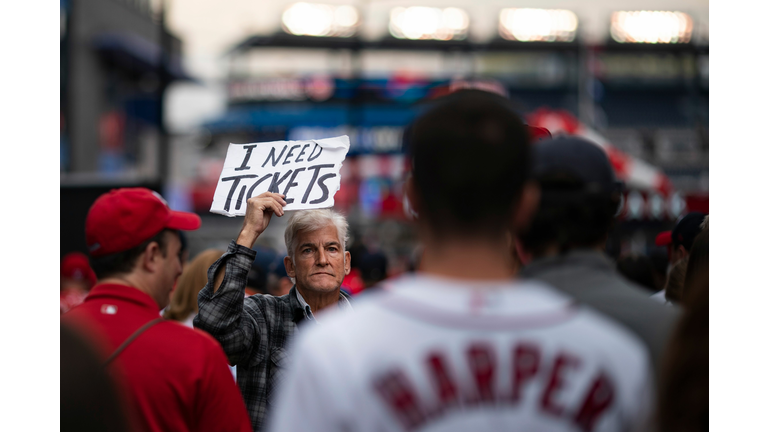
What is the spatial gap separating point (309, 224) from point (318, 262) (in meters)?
0.19

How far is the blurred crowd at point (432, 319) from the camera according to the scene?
48.8 inches

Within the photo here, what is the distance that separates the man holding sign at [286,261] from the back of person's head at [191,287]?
96 cm

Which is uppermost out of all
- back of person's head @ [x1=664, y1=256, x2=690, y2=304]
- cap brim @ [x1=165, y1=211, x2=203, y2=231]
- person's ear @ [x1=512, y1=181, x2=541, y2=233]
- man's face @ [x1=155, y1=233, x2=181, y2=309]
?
person's ear @ [x1=512, y1=181, x2=541, y2=233]

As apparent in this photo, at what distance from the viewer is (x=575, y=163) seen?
6.10 feet

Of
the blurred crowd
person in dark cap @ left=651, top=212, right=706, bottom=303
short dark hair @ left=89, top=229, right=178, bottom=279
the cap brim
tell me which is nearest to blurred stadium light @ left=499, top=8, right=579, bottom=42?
person in dark cap @ left=651, top=212, right=706, bottom=303

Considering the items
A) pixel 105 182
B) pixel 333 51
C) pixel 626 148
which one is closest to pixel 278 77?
pixel 333 51

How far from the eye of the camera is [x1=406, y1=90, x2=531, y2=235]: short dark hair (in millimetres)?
1318

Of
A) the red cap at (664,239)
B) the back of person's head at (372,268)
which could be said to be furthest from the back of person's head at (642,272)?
the back of person's head at (372,268)

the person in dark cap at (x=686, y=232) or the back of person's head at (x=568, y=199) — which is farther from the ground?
the back of person's head at (x=568, y=199)

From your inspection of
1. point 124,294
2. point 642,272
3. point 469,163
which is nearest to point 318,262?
point 124,294

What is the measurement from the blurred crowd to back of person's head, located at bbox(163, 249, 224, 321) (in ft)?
3.46

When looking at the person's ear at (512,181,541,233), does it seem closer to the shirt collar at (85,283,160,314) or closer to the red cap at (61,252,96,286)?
the shirt collar at (85,283,160,314)

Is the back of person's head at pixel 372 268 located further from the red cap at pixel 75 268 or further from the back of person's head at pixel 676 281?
the back of person's head at pixel 676 281

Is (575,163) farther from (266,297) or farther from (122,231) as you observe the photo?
(266,297)
